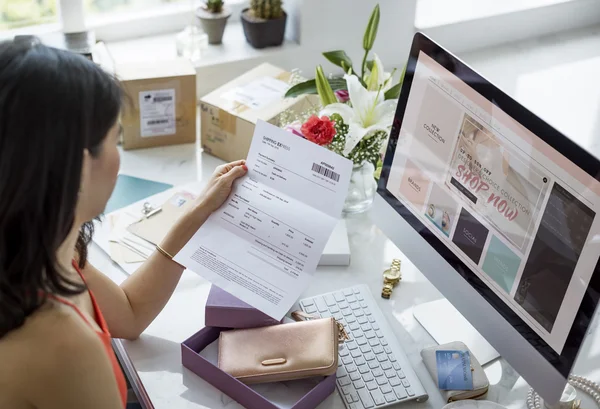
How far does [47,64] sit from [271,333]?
0.57 m

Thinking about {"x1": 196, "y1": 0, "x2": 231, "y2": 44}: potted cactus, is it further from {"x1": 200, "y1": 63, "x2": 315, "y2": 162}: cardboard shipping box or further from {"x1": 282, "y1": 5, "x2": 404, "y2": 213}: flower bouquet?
{"x1": 282, "y1": 5, "x2": 404, "y2": 213}: flower bouquet

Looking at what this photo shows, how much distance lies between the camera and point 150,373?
Answer: 4.14 feet

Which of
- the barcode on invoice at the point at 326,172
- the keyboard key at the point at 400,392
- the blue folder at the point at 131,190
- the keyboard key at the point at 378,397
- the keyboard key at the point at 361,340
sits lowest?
the keyboard key at the point at 378,397

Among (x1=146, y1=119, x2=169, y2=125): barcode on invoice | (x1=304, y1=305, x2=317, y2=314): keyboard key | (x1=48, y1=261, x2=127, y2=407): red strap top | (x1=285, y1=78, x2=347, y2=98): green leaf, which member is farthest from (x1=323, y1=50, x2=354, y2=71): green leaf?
(x1=48, y1=261, x2=127, y2=407): red strap top

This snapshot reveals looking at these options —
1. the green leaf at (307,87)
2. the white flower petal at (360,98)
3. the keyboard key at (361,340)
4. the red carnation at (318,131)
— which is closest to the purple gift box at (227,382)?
the keyboard key at (361,340)

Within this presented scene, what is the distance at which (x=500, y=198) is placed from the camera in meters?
1.13

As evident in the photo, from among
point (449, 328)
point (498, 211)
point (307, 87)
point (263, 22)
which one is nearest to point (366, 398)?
point (449, 328)

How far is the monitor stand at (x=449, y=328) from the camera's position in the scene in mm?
1326

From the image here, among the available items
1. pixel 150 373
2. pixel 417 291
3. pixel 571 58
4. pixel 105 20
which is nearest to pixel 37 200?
pixel 150 373

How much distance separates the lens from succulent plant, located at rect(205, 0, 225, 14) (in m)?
2.03

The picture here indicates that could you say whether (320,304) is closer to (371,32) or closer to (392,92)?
(392,92)

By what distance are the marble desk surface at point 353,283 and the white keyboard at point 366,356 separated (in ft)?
0.08

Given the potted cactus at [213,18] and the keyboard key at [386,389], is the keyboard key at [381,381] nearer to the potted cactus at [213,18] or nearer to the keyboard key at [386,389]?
the keyboard key at [386,389]

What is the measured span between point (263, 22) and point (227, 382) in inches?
44.0
